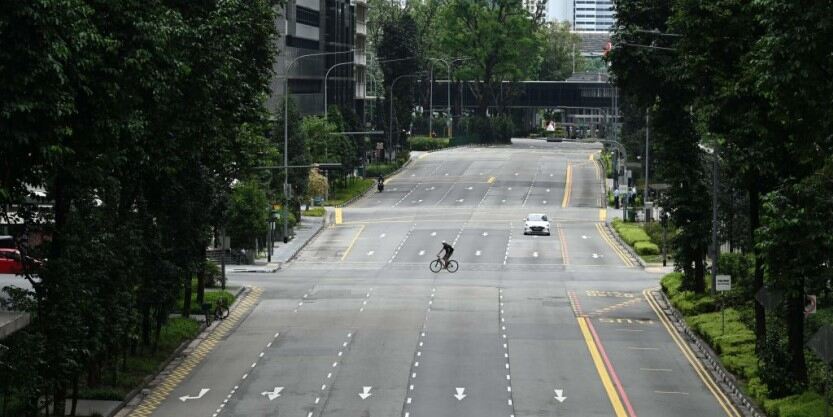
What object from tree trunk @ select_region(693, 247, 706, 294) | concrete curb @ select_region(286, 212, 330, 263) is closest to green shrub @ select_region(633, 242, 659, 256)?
concrete curb @ select_region(286, 212, 330, 263)

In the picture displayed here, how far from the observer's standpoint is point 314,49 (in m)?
156

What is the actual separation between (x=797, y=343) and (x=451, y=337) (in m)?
16.3

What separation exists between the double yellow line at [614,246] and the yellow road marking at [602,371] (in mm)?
25994

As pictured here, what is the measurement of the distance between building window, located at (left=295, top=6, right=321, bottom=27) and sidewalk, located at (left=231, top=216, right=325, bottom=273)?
39250mm

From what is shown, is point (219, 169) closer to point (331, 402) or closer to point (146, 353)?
point (146, 353)

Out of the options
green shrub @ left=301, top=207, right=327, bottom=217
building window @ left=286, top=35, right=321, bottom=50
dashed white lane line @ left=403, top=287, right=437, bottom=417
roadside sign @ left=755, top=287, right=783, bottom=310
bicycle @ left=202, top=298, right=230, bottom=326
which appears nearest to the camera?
dashed white lane line @ left=403, top=287, right=437, bottom=417

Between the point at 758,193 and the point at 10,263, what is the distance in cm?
3554

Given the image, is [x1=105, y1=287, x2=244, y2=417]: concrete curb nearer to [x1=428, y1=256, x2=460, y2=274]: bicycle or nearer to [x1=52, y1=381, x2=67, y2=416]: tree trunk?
[x1=52, y1=381, x2=67, y2=416]: tree trunk

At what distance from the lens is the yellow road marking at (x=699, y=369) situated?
44688 millimetres

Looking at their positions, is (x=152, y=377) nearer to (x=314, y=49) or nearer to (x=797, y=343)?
(x=797, y=343)

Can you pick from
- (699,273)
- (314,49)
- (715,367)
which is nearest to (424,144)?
(314,49)

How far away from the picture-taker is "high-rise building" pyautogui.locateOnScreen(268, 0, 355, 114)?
14312cm

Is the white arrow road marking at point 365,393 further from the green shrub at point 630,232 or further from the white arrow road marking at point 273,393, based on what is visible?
the green shrub at point 630,232

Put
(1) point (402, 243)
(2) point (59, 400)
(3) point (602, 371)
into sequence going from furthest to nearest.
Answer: (1) point (402, 243) < (3) point (602, 371) < (2) point (59, 400)
